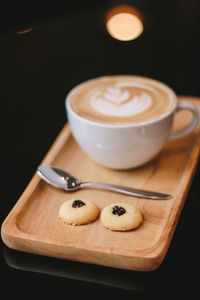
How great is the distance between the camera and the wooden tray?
2.90 ft

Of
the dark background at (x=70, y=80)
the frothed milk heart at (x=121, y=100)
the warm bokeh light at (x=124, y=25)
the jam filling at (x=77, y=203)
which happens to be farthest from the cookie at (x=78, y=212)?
the warm bokeh light at (x=124, y=25)

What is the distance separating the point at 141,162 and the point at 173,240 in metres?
0.28

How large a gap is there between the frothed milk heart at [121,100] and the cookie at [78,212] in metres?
0.23

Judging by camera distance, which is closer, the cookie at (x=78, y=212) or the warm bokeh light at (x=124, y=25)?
the cookie at (x=78, y=212)

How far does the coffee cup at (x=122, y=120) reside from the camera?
1.09m

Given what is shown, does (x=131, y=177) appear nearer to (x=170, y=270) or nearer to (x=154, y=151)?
(x=154, y=151)

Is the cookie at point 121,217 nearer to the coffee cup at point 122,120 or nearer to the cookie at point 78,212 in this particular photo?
the cookie at point 78,212

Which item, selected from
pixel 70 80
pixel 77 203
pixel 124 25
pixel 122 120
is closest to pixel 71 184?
pixel 77 203

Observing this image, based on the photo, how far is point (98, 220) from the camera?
995 mm

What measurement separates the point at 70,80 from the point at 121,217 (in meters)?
0.81

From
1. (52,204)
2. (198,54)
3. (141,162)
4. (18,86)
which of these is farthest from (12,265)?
(198,54)

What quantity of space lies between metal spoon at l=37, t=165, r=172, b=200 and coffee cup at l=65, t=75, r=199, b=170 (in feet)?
0.31

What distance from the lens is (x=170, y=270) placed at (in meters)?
0.87

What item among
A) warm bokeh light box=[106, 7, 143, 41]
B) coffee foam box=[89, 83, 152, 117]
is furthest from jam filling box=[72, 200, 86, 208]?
warm bokeh light box=[106, 7, 143, 41]
